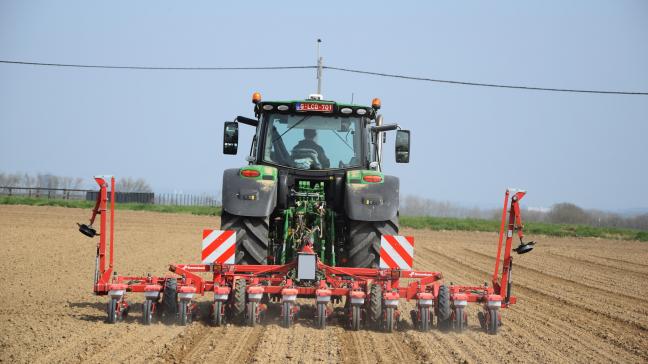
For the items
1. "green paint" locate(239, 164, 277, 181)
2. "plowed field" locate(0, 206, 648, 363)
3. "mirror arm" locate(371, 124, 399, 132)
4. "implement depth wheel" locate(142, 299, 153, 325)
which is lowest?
"plowed field" locate(0, 206, 648, 363)

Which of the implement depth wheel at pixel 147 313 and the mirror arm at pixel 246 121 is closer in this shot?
the implement depth wheel at pixel 147 313

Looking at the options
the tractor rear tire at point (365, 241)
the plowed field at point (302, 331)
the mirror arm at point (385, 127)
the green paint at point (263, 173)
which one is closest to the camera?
the plowed field at point (302, 331)

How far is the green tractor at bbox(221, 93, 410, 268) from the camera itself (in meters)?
8.09

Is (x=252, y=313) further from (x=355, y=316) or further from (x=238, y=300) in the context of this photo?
(x=355, y=316)

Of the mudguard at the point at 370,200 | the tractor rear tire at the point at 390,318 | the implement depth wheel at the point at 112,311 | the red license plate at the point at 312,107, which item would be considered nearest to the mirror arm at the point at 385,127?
the red license plate at the point at 312,107

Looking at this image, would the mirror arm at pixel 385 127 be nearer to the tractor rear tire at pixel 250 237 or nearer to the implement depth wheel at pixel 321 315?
the tractor rear tire at pixel 250 237

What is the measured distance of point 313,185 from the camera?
8984 mm

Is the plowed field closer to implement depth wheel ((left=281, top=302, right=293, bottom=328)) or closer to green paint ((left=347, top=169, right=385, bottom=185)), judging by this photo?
implement depth wheel ((left=281, top=302, right=293, bottom=328))

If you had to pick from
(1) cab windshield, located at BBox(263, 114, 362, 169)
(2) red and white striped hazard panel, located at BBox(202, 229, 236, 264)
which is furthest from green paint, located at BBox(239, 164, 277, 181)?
(1) cab windshield, located at BBox(263, 114, 362, 169)

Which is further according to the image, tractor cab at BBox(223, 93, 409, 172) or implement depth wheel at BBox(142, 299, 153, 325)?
tractor cab at BBox(223, 93, 409, 172)

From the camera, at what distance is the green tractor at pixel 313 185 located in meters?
8.09

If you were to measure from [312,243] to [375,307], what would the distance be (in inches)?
40.8

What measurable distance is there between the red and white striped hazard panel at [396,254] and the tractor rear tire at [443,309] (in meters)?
0.50

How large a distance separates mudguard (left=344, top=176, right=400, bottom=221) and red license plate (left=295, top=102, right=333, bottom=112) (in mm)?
1124
